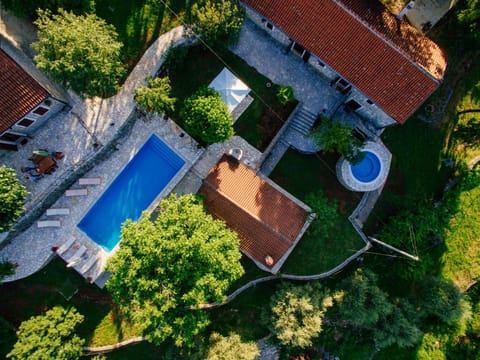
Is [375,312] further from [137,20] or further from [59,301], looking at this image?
[137,20]

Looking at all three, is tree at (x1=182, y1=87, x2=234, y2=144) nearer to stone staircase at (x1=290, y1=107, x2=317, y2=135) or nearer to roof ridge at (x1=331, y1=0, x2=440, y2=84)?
stone staircase at (x1=290, y1=107, x2=317, y2=135)

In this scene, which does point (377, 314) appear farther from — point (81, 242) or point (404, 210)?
point (81, 242)

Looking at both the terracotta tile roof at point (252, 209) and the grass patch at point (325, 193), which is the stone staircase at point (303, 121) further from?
the terracotta tile roof at point (252, 209)

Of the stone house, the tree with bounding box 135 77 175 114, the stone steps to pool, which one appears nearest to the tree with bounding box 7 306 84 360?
the stone house

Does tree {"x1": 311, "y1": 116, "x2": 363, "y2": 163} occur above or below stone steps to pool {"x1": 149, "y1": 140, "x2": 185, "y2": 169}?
above

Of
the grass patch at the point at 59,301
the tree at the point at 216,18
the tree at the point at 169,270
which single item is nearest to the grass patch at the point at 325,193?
the tree at the point at 169,270

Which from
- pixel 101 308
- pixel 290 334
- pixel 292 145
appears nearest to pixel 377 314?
pixel 290 334
